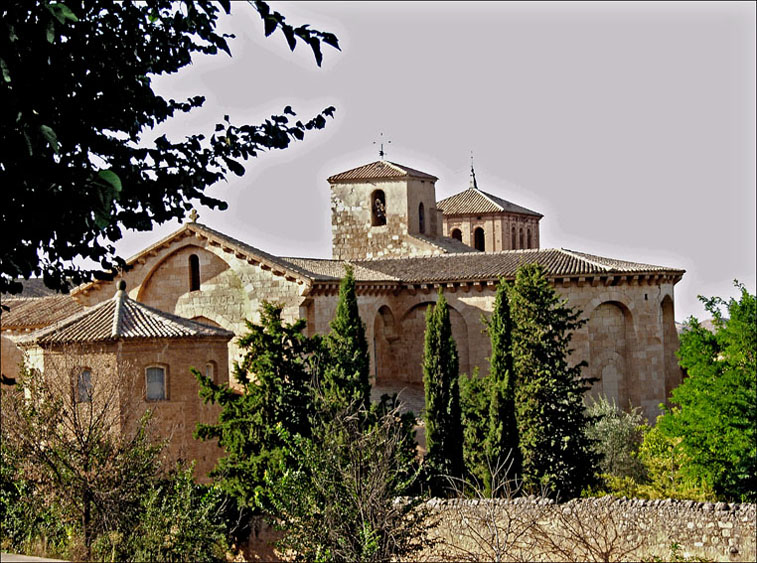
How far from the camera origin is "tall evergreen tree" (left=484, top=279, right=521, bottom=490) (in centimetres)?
2709

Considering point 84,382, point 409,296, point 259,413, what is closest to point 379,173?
point 409,296

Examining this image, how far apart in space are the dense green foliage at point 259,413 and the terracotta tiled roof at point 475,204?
32927mm

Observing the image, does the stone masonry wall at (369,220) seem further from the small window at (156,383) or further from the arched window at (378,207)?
the small window at (156,383)

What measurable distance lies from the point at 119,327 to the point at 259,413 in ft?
20.3

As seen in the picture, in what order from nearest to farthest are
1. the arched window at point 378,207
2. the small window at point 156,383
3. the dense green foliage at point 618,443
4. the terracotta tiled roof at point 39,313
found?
the small window at point 156,383
the dense green foliage at point 618,443
the terracotta tiled roof at point 39,313
the arched window at point 378,207

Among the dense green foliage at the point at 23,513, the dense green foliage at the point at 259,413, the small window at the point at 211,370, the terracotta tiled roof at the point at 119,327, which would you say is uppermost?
the terracotta tiled roof at the point at 119,327

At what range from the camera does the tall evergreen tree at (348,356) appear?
2411cm

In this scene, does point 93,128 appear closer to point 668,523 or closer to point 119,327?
point 668,523

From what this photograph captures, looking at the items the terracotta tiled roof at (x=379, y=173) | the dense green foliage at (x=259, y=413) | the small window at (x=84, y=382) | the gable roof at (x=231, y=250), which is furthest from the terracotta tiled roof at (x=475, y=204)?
the dense green foliage at (x=259, y=413)

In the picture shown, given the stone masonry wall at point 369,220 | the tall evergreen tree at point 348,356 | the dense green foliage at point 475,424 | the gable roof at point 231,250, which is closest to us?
the tall evergreen tree at point 348,356

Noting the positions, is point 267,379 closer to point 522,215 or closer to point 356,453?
point 356,453

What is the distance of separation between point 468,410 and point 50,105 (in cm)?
2194

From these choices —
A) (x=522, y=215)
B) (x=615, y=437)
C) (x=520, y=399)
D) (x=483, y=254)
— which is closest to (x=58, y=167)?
(x=520, y=399)

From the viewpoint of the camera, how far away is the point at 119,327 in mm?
27219
